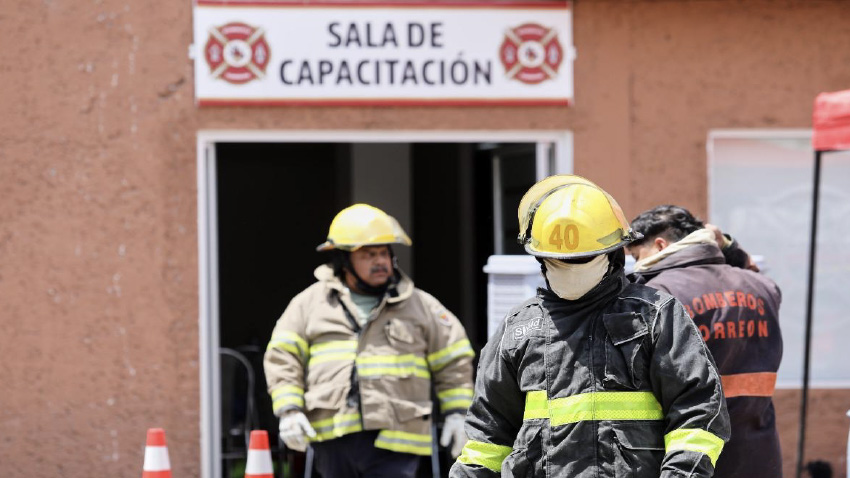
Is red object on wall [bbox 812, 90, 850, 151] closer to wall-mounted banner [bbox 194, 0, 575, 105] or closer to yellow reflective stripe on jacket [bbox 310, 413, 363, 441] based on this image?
wall-mounted banner [bbox 194, 0, 575, 105]

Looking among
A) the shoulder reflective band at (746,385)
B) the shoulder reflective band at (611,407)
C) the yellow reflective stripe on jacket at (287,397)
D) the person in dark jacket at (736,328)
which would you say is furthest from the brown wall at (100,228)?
the shoulder reflective band at (611,407)

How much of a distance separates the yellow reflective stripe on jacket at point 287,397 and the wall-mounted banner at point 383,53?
Result: 7.15 feet

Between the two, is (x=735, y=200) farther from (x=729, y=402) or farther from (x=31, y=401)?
(x=31, y=401)

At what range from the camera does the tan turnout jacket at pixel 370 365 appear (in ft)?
17.5

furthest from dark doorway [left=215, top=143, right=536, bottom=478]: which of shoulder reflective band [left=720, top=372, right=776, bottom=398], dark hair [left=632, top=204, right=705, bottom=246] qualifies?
shoulder reflective band [left=720, top=372, right=776, bottom=398]

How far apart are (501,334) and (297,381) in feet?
7.08

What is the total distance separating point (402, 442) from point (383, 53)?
8.44 feet

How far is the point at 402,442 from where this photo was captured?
5.36m

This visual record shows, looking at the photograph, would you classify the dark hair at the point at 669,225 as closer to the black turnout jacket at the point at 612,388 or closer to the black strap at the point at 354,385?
the black turnout jacket at the point at 612,388

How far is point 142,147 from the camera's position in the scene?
6957 millimetres

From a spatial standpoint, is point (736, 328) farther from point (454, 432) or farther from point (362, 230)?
point (362, 230)

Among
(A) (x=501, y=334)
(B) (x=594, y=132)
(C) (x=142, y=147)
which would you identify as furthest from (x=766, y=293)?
(C) (x=142, y=147)

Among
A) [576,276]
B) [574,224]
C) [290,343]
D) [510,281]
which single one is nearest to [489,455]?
[576,276]

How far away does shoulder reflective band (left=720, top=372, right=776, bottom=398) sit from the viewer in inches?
163
